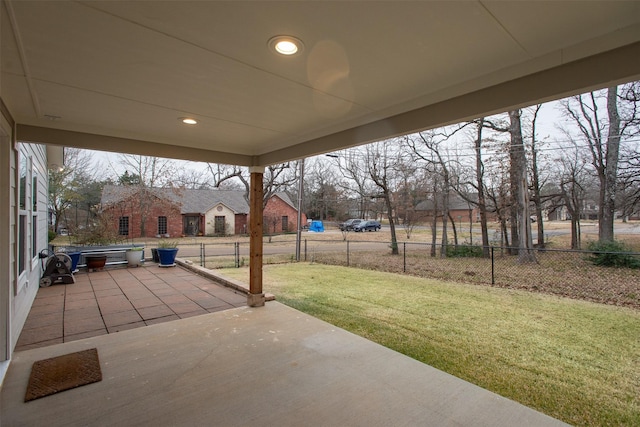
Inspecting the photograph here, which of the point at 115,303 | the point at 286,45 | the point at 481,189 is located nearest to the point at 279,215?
the point at 481,189

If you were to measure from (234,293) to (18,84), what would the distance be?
162 inches

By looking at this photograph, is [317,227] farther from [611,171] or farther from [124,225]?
[611,171]

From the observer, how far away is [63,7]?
1439 millimetres

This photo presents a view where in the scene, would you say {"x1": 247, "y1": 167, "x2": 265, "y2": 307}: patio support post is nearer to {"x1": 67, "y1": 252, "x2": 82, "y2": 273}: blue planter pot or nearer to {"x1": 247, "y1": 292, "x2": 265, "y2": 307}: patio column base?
{"x1": 247, "y1": 292, "x2": 265, "y2": 307}: patio column base

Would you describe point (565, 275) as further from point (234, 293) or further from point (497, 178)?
point (234, 293)

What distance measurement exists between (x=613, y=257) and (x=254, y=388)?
9.06m

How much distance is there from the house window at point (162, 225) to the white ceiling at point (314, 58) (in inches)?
746

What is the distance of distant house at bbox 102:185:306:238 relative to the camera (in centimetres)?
1845

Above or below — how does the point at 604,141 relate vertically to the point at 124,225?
above

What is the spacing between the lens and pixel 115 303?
4.96m

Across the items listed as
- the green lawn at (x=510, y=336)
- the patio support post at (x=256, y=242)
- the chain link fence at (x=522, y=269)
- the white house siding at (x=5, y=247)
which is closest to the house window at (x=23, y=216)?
the white house siding at (x=5, y=247)

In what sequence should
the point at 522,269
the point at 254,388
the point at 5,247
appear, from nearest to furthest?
the point at 254,388
the point at 5,247
the point at 522,269

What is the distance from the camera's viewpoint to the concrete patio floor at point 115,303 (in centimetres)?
384

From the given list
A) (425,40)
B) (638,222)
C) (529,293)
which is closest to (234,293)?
(425,40)
